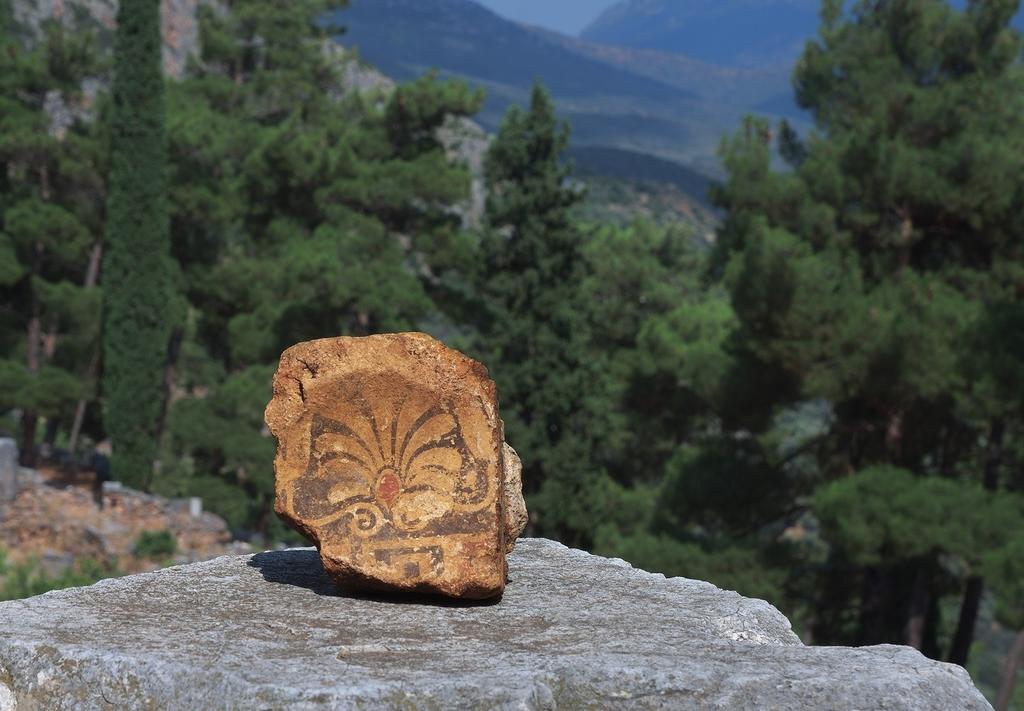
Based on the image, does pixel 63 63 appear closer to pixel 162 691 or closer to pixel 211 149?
pixel 211 149

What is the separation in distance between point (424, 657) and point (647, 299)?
19.3 metres

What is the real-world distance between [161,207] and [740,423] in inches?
402

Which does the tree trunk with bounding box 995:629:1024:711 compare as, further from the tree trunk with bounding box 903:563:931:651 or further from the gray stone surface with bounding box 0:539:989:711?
the gray stone surface with bounding box 0:539:989:711

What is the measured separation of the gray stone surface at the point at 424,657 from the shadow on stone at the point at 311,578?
25mm

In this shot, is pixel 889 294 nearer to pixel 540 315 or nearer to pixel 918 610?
pixel 918 610

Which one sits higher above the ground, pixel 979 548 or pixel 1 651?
pixel 1 651

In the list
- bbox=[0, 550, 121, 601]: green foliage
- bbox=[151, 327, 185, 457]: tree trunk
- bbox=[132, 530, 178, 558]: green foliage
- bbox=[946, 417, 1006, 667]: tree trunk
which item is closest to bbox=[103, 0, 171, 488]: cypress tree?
bbox=[151, 327, 185, 457]: tree trunk

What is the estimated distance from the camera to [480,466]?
477 centimetres

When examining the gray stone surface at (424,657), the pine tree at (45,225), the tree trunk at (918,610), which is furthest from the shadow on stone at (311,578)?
the pine tree at (45,225)

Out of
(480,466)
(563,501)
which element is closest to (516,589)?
(480,466)

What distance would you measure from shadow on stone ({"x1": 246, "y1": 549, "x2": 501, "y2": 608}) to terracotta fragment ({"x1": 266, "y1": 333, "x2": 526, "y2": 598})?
94 millimetres

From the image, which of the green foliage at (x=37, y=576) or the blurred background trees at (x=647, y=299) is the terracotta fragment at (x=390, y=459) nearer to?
the blurred background trees at (x=647, y=299)

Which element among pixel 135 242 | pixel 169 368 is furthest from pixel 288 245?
pixel 169 368

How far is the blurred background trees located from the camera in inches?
→ 508
